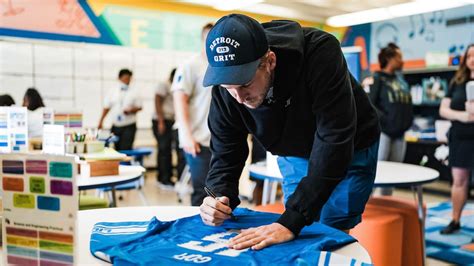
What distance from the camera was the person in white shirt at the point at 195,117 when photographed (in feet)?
8.96

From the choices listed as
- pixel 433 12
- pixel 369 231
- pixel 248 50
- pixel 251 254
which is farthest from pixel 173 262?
pixel 433 12

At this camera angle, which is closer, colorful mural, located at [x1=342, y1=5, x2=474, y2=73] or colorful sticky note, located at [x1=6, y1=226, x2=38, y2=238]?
colorful sticky note, located at [x1=6, y1=226, x2=38, y2=238]

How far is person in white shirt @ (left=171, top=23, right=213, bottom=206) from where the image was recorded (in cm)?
273

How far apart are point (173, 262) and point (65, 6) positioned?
6634mm

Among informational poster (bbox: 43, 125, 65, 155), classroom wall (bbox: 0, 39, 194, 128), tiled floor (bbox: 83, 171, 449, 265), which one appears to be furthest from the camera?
classroom wall (bbox: 0, 39, 194, 128)

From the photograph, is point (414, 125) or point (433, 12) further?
point (433, 12)

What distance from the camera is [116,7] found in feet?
23.3

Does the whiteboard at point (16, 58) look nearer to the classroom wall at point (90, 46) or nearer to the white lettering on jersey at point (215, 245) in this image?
the classroom wall at point (90, 46)

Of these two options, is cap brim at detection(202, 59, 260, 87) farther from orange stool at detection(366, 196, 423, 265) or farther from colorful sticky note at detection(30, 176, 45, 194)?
orange stool at detection(366, 196, 423, 265)

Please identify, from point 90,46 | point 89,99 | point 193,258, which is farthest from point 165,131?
point 193,258

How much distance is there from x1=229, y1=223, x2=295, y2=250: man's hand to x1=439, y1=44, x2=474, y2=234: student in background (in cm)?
287

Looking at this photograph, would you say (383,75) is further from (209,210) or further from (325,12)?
(325,12)

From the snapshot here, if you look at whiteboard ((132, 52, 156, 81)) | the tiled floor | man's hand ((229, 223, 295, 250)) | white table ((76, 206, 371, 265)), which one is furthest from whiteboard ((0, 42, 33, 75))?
man's hand ((229, 223, 295, 250))

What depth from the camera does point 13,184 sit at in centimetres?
75
